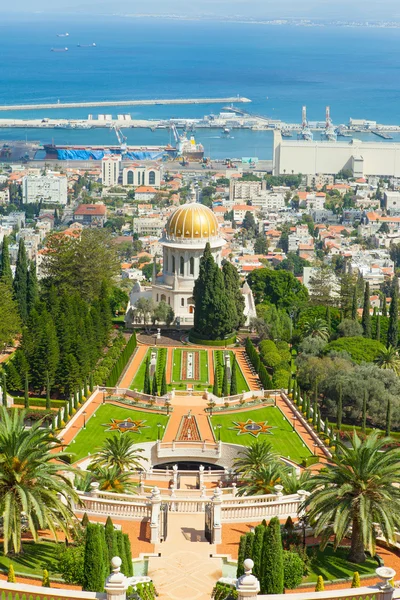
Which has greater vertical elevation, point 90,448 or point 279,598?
point 279,598

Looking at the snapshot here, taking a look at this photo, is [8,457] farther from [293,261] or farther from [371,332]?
[293,261]

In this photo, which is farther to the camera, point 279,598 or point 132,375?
point 132,375

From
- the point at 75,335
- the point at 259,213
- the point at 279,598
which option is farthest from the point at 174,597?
the point at 259,213

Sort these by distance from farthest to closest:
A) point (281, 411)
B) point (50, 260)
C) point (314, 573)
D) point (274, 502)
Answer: point (50, 260) → point (281, 411) → point (274, 502) → point (314, 573)

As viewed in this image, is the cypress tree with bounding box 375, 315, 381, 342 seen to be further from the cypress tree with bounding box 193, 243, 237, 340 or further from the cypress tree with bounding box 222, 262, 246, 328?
the cypress tree with bounding box 193, 243, 237, 340

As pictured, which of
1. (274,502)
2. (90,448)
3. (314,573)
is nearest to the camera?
(314,573)

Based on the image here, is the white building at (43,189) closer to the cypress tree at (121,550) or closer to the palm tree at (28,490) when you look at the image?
the palm tree at (28,490)

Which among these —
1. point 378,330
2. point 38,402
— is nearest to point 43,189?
point 378,330

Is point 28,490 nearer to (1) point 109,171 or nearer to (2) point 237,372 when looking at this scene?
(2) point 237,372
